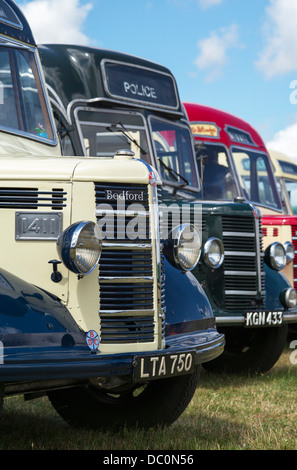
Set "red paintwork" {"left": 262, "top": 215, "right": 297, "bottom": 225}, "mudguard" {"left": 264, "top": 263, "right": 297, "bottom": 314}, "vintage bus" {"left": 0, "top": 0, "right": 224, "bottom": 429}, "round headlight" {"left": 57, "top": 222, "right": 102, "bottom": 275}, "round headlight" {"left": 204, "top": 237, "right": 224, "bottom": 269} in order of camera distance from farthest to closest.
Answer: "red paintwork" {"left": 262, "top": 215, "right": 297, "bottom": 225}, "mudguard" {"left": 264, "top": 263, "right": 297, "bottom": 314}, "round headlight" {"left": 204, "top": 237, "right": 224, "bottom": 269}, "round headlight" {"left": 57, "top": 222, "right": 102, "bottom": 275}, "vintage bus" {"left": 0, "top": 0, "right": 224, "bottom": 429}

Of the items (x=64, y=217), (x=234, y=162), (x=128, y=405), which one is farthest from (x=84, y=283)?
(x=234, y=162)

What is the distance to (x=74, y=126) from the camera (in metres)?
6.83

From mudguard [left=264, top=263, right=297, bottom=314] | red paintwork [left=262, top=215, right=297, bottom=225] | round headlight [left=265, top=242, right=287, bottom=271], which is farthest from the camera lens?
red paintwork [left=262, top=215, right=297, bottom=225]

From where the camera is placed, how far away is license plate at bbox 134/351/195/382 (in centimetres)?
379

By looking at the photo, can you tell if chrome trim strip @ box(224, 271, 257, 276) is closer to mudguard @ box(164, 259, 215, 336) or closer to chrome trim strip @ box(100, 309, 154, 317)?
mudguard @ box(164, 259, 215, 336)

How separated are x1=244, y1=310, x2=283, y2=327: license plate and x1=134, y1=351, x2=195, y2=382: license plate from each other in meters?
2.69

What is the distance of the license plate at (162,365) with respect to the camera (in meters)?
3.79

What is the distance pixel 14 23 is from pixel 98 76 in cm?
184

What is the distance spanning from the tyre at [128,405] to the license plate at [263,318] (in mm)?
2072

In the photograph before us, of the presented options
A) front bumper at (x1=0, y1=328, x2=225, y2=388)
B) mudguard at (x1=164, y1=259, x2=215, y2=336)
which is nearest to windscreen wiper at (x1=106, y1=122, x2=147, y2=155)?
mudguard at (x1=164, y1=259, x2=215, y2=336)

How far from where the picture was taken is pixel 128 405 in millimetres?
4824

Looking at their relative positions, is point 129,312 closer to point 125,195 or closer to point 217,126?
point 125,195

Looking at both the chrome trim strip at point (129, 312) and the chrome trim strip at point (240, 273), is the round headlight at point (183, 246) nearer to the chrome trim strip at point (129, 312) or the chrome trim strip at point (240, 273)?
the chrome trim strip at point (129, 312)

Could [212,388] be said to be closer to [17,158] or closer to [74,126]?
[74,126]
